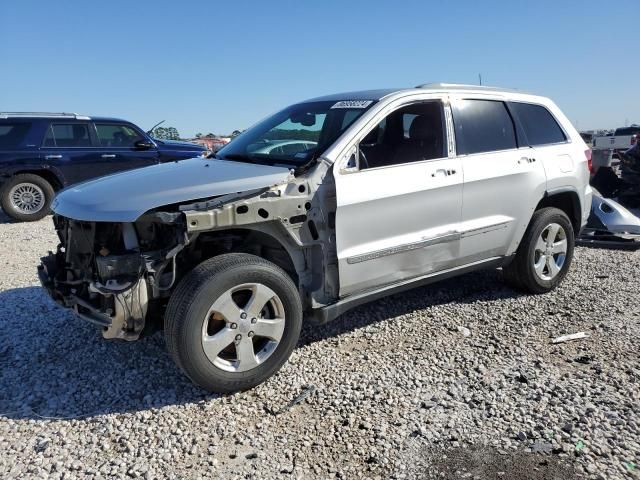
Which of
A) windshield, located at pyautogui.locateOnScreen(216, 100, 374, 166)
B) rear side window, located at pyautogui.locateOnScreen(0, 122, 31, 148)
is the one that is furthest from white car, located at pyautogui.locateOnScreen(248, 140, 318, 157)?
rear side window, located at pyautogui.locateOnScreen(0, 122, 31, 148)

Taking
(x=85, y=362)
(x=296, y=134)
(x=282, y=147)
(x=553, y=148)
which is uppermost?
(x=296, y=134)

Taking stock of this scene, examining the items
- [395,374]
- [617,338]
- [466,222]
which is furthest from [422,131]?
[617,338]

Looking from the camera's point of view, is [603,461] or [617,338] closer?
[603,461]

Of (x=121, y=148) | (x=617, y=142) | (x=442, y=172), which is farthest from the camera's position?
(x=617, y=142)

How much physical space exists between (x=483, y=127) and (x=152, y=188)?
277 centimetres

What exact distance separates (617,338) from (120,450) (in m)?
3.60

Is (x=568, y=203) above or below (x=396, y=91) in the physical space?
below

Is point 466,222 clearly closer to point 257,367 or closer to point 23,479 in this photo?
point 257,367

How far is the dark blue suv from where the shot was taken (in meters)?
9.20

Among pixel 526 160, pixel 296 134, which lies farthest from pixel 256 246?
pixel 526 160

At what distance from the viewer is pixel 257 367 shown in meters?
3.27

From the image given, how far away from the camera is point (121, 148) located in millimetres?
10148

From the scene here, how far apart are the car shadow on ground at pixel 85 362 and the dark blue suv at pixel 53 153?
499cm

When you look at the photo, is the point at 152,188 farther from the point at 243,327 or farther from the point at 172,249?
the point at 243,327
